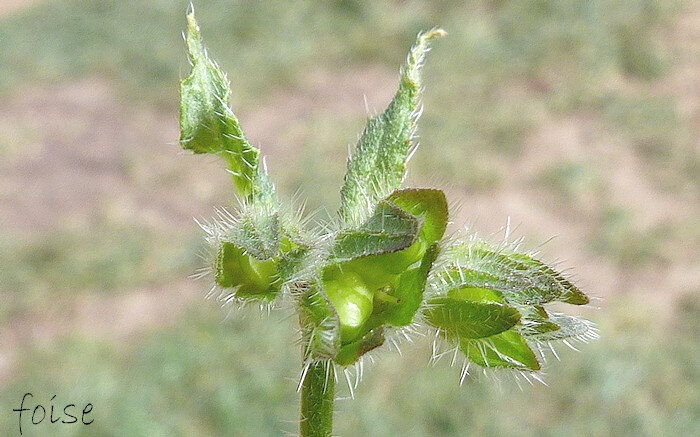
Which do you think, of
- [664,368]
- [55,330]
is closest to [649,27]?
[664,368]

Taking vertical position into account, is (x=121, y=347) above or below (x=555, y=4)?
below

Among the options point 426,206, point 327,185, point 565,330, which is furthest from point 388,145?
point 327,185

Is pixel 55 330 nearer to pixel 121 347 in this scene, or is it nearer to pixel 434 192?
pixel 121 347

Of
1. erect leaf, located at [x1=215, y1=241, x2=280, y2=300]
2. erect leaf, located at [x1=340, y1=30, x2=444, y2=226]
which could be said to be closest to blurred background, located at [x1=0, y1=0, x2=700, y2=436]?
erect leaf, located at [x1=340, y1=30, x2=444, y2=226]

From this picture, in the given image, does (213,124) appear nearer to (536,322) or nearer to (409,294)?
(409,294)

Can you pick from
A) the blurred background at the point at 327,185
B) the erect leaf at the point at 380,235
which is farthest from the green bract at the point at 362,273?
the blurred background at the point at 327,185

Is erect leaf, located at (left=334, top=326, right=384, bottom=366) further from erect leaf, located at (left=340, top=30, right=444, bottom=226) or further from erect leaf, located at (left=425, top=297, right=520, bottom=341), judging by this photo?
erect leaf, located at (left=340, top=30, right=444, bottom=226)
